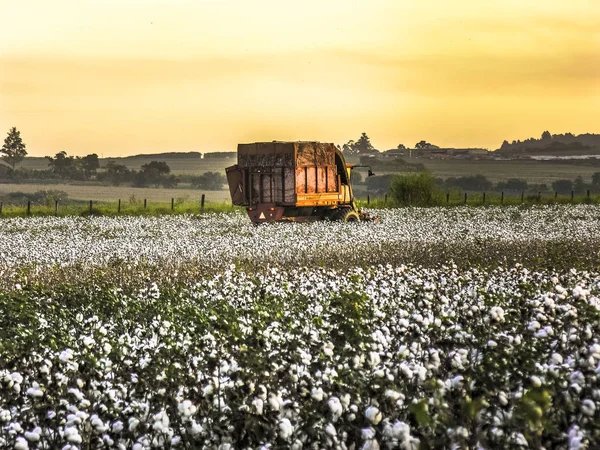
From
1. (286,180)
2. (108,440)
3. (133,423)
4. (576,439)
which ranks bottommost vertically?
(108,440)

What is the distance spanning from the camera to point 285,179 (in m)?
35.4

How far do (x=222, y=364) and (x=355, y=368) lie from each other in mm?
1129

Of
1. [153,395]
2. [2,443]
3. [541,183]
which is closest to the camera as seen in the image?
[2,443]

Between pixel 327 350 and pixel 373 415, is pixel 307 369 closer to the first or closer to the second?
pixel 327 350

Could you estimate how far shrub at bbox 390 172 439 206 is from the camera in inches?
2391

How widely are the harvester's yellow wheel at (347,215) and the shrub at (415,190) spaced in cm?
2241

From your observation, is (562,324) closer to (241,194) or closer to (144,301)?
(144,301)

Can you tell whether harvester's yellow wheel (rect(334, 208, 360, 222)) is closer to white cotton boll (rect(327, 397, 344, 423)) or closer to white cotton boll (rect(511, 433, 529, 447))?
white cotton boll (rect(327, 397, 344, 423))

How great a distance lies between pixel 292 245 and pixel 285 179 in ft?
34.4

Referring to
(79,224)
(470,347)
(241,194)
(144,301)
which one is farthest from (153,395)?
(79,224)

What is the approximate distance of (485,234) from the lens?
1172 inches

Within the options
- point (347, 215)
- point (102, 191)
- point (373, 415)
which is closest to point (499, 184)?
point (102, 191)

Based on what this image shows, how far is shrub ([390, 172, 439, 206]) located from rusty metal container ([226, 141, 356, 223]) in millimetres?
24128

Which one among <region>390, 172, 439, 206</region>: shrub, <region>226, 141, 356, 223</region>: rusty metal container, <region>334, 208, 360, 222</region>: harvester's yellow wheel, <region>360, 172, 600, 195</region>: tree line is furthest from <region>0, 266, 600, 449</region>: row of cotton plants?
<region>360, 172, 600, 195</region>: tree line
